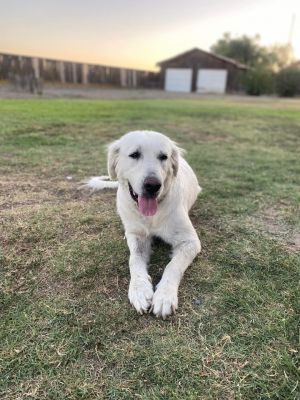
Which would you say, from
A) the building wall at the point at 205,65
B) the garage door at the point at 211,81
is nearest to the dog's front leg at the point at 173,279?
the building wall at the point at 205,65

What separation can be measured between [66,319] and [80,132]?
20.5ft

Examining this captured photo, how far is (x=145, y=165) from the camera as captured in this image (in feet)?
9.09

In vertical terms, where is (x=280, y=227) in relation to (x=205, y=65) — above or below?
below

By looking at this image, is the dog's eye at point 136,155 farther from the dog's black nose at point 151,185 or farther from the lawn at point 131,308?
the lawn at point 131,308

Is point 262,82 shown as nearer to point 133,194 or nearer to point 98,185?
point 98,185

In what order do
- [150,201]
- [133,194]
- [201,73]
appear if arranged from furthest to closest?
1. [201,73]
2. [133,194]
3. [150,201]

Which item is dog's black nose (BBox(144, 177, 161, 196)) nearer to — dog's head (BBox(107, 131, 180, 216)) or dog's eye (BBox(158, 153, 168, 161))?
dog's head (BBox(107, 131, 180, 216))

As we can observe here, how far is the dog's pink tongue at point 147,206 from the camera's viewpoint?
2746 millimetres

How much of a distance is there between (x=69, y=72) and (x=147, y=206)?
24.3 m

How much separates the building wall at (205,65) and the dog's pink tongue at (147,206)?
123ft

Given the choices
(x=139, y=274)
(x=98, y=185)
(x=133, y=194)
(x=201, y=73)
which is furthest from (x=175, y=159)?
(x=201, y=73)

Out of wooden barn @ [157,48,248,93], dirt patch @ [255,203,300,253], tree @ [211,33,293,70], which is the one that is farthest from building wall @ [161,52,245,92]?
dirt patch @ [255,203,300,253]

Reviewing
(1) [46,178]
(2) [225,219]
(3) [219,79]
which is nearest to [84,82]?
(3) [219,79]

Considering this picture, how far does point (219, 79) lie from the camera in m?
37.8
